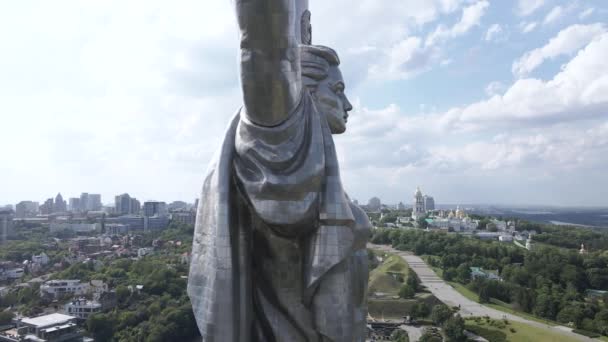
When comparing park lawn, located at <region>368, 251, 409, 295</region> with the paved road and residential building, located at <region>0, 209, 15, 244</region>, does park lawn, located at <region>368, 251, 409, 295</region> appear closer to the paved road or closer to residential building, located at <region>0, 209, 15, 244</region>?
the paved road

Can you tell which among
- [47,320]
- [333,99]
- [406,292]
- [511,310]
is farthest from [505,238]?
[333,99]

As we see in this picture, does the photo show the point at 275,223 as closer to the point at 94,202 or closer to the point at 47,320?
the point at 47,320

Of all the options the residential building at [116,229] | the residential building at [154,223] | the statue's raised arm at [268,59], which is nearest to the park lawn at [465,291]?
the statue's raised arm at [268,59]

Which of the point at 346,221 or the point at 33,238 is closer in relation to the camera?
the point at 346,221

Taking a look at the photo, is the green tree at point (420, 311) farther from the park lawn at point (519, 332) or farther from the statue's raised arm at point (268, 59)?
the statue's raised arm at point (268, 59)

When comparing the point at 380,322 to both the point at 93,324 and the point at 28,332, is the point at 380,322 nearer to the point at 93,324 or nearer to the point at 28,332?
the point at 93,324

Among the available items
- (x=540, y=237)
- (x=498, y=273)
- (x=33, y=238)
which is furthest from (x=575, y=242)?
(x=33, y=238)
